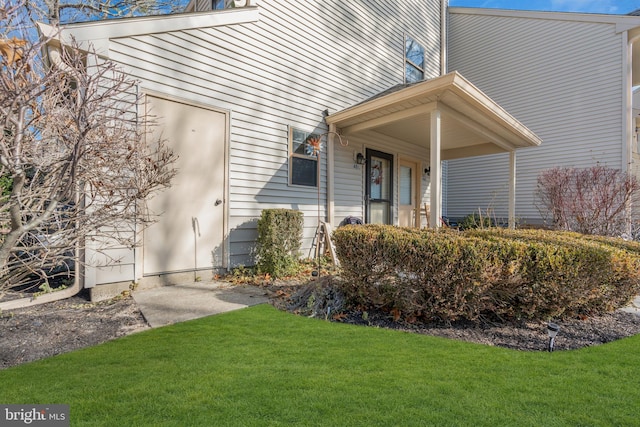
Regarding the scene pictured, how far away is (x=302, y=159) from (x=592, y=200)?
6424 mm

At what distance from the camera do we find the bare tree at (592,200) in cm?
696

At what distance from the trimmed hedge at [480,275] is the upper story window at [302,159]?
2.97 meters

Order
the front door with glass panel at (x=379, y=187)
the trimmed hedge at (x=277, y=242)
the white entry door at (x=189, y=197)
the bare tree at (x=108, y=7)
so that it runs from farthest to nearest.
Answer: the bare tree at (x=108, y=7), the front door with glass panel at (x=379, y=187), the trimmed hedge at (x=277, y=242), the white entry door at (x=189, y=197)

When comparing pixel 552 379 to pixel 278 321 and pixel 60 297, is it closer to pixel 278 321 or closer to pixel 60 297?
pixel 278 321

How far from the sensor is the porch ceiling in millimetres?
5211

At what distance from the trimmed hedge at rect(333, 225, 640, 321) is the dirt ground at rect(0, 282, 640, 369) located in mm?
146

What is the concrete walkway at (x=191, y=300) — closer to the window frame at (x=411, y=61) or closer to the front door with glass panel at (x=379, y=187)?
the front door with glass panel at (x=379, y=187)

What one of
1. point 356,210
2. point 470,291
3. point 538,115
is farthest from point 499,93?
point 470,291

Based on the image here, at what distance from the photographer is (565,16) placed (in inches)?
388

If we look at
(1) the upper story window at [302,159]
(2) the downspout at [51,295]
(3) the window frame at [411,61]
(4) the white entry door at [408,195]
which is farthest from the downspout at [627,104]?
(2) the downspout at [51,295]

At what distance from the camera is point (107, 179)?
2.74 meters

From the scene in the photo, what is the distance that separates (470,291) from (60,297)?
Answer: 4173 millimetres

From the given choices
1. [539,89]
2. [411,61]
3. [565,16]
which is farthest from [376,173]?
[565,16]

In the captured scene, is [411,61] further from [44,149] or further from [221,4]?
[44,149]
